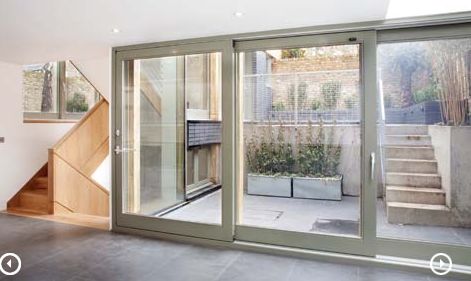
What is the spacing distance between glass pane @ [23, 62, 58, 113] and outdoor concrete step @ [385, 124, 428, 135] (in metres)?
6.30

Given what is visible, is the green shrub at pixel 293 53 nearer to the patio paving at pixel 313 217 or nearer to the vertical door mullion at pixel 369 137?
the vertical door mullion at pixel 369 137

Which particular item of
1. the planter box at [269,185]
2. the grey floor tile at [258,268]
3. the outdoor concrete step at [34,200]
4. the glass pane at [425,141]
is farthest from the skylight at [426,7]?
the outdoor concrete step at [34,200]

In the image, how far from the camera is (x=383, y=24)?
319cm

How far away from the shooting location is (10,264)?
10.8 ft

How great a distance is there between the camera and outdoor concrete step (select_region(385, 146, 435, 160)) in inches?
132

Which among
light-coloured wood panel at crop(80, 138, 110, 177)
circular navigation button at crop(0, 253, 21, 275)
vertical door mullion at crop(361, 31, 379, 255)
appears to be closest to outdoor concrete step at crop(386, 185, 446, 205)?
vertical door mullion at crop(361, 31, 379, 255)

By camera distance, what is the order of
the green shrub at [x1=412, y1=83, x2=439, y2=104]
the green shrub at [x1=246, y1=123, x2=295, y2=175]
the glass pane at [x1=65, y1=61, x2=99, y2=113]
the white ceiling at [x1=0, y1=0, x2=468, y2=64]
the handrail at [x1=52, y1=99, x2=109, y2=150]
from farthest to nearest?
the glass pane at [x1=65, y1=61, x2=99, y2=113] < the handrail at [x1=52, y1=99, x2=109, y2=150] < the green shrub at [x1=246, y1=123, x2=295, y2=175] < the green shrub at [x1=412, y1=83, x2=439, y2=104] < the white ceiling at [x1=0, y1=0, x2=468, y2=64]

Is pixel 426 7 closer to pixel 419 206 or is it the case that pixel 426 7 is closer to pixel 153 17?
pixel 419 206

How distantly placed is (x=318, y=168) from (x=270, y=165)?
19.8 inches

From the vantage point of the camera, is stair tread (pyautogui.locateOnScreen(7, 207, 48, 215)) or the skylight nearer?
the skylight

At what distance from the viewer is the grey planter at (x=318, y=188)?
3.53 metres

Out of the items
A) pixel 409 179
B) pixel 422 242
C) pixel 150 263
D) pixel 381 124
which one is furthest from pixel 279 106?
pixel 150 263

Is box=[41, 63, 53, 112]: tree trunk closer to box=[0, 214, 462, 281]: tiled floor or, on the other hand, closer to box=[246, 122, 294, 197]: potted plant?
box=[0, 214, 462, 281]: tiled floor

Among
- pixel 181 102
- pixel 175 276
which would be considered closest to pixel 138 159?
pixel 181 102
